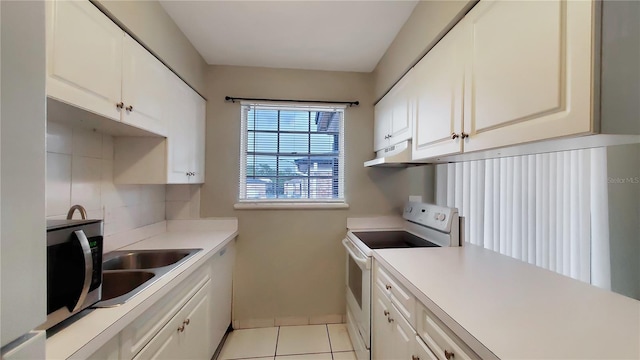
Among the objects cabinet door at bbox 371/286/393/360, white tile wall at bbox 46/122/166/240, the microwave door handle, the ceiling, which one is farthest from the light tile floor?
the ceiling

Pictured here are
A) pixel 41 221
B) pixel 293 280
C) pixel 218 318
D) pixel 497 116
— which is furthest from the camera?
pixel 293 280

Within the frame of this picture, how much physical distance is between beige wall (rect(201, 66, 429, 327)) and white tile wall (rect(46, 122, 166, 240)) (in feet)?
1.98

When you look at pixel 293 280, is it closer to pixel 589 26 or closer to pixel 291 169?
pixel 291 169

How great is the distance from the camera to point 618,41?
2.19 feet

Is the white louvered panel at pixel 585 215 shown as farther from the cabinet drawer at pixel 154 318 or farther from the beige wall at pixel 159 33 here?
the beige wall at pixel 159 33

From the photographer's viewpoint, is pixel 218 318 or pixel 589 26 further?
pixel 218 318

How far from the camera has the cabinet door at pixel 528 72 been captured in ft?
2.29

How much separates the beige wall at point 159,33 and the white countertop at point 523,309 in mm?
1837

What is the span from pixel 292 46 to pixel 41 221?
197 cm

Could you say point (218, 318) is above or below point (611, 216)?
below

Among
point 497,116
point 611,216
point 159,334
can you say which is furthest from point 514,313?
point 159,334

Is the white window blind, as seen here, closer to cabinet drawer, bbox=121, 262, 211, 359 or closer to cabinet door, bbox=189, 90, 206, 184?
cabinet drawer, bbox=121, 262, 211, 359

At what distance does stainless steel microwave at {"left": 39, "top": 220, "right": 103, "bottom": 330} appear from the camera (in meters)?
0.73

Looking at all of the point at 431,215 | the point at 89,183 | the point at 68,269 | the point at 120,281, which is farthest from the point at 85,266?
the point at 431,215
